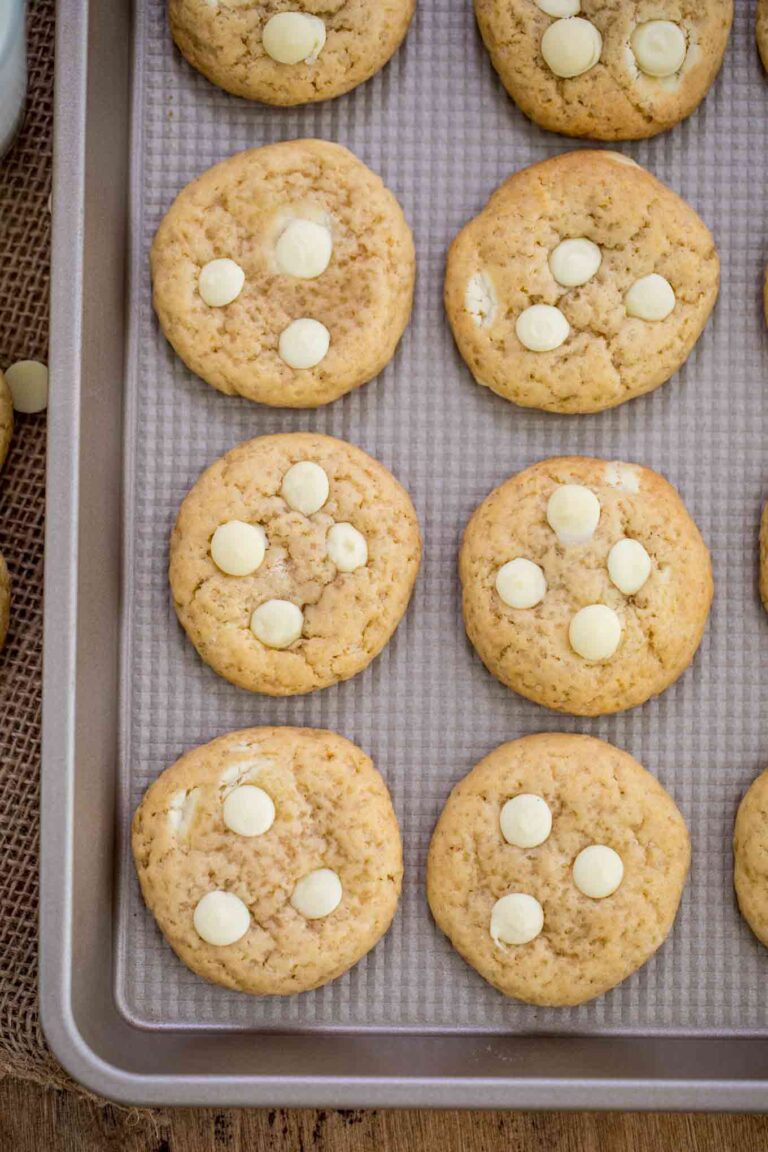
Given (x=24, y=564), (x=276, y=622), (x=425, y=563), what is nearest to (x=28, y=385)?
(x=24, y=564)

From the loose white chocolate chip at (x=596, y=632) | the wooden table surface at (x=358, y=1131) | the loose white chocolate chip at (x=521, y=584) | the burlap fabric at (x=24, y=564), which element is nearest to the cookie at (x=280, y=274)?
the burlap fabric at (x=24, y=564)

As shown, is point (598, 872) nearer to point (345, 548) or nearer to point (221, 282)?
point (345, 548)

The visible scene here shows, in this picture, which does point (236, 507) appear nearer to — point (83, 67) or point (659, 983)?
Result: point (83, 67)

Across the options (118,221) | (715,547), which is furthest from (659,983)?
(118,221)

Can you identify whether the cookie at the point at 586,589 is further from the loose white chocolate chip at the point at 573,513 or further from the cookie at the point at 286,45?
the cookie at the point at 286,45

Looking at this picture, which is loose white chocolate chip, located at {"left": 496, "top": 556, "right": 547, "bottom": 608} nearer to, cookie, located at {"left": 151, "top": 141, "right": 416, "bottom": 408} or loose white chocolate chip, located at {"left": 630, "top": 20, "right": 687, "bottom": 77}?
cookie, located at {"left": 151, "top": 141, "right": 416, "bottom": 408}

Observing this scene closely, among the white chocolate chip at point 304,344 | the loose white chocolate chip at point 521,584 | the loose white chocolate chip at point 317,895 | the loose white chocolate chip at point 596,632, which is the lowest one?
the loose white chocolate chip at point 317,895
